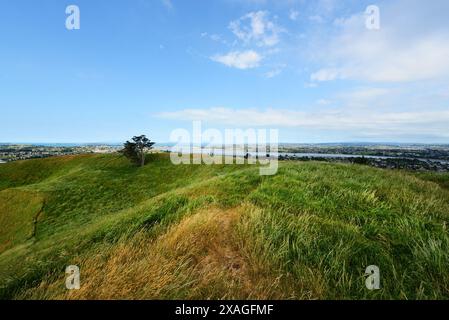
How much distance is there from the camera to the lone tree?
57.9 m

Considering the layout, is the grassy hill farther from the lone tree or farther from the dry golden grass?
the lone tree

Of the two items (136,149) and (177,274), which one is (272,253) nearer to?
(177,274)

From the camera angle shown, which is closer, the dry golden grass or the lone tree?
the dry golden grass

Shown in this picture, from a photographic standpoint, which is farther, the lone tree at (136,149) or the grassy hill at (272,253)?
the lone tree at (136,149)

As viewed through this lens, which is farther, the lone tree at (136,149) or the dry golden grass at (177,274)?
the lone tree at (136,149)

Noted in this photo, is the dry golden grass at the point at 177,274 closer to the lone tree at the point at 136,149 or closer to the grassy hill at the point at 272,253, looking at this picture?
the grassy hill at the point at 272,253

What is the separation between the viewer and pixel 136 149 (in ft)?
193

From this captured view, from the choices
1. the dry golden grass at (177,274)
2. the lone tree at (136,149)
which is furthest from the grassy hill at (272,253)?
the lone tree at (136,149)

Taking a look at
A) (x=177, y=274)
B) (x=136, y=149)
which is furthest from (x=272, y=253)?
(x=136, y=149)

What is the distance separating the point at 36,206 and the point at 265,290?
132 ft

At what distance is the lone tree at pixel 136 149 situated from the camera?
190 feet

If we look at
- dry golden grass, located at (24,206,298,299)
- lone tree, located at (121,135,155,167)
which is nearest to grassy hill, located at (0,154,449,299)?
dry golden grass, located at (24,206,298,299)

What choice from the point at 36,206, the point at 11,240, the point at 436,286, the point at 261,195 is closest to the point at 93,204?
the point at 36,206

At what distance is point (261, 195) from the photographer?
873cm
